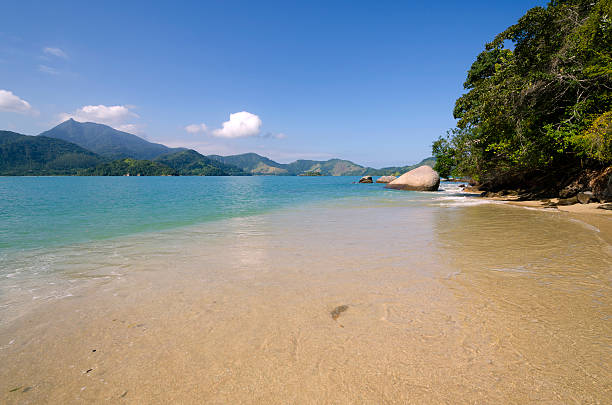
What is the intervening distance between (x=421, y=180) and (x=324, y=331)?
35207 millimetres

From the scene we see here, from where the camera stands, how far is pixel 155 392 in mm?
2236

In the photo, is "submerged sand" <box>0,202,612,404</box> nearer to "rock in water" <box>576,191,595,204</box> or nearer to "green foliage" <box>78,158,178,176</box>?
"rock in water" <box>576,191,595,204</box>

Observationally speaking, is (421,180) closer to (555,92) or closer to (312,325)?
(555,92)

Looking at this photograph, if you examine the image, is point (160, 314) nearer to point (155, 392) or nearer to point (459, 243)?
point (155, 392)

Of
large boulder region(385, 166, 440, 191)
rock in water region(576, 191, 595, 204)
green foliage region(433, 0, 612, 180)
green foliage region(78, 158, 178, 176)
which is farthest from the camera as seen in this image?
green foliage region(78, 158, 178, 176)

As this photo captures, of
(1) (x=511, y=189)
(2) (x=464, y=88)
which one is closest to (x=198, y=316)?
(1) (x=511, y=189)

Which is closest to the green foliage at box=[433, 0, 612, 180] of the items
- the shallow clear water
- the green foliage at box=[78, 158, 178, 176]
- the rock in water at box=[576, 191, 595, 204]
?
the rock in water at box=[576, 191, 595, 204]

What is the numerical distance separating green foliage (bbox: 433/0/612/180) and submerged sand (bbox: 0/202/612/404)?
11.1m

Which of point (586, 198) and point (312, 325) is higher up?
point (586, 198)

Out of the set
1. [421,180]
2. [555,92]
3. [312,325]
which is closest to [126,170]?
[421,180]

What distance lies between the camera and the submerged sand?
2.23m

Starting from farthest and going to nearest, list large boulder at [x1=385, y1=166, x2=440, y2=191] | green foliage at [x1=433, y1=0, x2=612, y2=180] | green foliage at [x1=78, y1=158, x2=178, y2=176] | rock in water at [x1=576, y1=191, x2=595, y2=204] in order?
green foliage at [x1=78, y1=158, x2=178, y2=176] → large boulder at [x1=385, y1=166, x2=440, y2=191] → rock in water at [x1=576, y1=191, x2=595, y2=204] → green foliage at [x1=433, y1=0, x2=612, y2=180]

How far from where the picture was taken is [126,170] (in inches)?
7446

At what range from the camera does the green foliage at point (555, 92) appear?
12.5 meters
